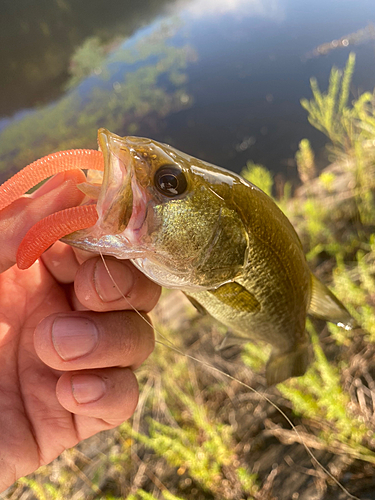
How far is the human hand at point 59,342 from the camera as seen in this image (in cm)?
127

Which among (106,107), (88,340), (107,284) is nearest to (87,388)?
(88,340)

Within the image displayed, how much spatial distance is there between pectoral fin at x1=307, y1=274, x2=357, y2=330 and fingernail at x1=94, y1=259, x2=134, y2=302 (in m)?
0.84

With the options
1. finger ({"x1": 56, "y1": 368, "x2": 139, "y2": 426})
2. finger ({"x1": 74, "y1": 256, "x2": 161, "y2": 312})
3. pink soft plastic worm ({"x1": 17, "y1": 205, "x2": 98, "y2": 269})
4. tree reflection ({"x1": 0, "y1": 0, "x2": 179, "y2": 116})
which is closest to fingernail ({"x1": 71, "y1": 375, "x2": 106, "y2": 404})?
finger ({"x1": 56, "y1": 368, "x2": 139, "y2": 426})

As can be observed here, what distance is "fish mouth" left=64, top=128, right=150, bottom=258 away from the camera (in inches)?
38.4

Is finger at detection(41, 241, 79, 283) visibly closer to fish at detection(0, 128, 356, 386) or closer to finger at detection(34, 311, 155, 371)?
finger at detection(34, 311, 155, 371)

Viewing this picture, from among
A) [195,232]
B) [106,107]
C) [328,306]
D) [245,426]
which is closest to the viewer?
[195,232]

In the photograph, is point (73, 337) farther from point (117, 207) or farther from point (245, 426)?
point (245, 426)

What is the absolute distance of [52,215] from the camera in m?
1.03

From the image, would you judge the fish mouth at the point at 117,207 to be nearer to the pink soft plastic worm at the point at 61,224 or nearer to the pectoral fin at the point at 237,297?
the pink soft plastic worm at the point at 61,224

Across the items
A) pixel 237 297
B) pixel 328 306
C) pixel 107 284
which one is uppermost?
pixel 107 284

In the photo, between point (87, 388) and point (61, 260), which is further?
point (61, 260)

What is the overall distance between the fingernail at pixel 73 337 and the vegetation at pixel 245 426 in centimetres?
73

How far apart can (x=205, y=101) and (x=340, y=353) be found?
718cm

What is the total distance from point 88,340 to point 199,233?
61cm
